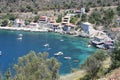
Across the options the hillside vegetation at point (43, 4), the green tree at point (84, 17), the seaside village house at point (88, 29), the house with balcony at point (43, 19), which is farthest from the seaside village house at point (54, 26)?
the hillside vegetation at point (43, 4)

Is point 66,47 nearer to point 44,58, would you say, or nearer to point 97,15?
point 97,15

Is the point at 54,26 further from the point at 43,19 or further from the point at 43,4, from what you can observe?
the point at 43,4

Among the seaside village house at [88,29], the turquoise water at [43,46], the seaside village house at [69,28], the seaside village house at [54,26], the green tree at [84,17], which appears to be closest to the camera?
the turquoise water at [43,46]

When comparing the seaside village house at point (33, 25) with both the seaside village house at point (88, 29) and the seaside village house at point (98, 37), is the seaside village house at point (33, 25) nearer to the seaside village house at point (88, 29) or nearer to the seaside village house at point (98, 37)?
the seaside village house at point (98, 37)

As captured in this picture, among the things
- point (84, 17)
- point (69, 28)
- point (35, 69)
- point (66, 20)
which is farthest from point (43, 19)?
point (35, 69)

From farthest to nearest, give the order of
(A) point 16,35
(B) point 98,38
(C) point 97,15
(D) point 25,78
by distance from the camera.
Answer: (C) point 97,15 < (A) point 16,35 < (B) point 98,38 < (D) point 25,78

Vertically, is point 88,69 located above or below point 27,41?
above

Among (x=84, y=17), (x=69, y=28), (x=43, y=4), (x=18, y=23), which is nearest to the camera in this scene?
(x=69, y=28)

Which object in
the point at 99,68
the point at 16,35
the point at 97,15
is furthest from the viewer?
the point at 97,15

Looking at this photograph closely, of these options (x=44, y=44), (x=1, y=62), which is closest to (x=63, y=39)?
(x=44, y=44)
